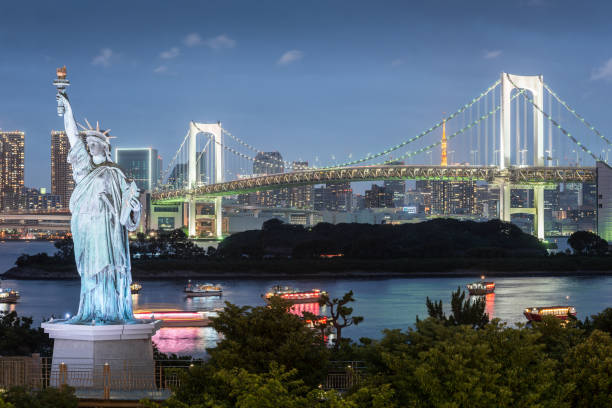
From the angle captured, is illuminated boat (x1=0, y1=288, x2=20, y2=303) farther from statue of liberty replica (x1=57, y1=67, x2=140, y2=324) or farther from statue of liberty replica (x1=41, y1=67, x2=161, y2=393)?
statue of liberty replica (x1=57, y1=67, x2=140, y2=324)

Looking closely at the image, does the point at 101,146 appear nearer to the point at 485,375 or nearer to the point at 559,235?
the point at 485,375

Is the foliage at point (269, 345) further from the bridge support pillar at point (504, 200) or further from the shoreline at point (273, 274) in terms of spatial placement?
the bridge support pillar at point (504, 200)

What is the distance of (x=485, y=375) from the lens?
24.3ft

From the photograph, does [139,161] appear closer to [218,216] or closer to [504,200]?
[218,216]

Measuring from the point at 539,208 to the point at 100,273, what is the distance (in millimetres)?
44522

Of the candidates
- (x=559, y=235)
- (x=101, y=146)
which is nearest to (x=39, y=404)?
(x=101, y=146)

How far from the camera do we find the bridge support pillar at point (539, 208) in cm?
5012

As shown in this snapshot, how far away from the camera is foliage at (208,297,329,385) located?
884cm

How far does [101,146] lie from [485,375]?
5.40 metres

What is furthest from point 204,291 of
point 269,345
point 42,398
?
point 42,398

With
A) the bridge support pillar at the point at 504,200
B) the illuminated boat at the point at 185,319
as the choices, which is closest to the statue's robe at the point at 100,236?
the illuminated boat at the point at 185,319

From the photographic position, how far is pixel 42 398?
8039 mm

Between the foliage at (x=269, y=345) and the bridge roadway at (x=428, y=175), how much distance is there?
131 feet

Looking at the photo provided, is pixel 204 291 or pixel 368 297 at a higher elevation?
pixel 204 291
